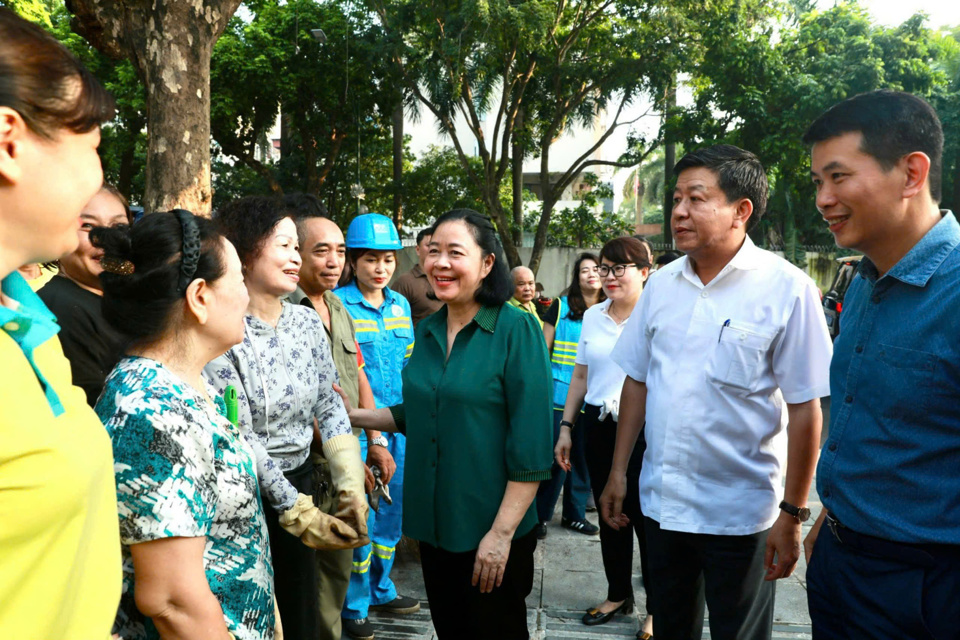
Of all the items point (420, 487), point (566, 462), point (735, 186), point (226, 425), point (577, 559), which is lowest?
point (577, 559)

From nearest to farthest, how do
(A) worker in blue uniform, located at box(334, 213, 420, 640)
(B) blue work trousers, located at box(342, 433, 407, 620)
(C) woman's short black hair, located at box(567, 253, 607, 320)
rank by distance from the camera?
(B) blue work trousers, located at box(342, 433, 407, 620)
(A) worker in blue uniform, located at box(334, 213, 420, 640)
(C) woman's short black hair, located at box(567, 253, 607, 320)

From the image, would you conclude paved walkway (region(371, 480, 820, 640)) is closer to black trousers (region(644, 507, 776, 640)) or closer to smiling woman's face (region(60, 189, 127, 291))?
black trousers (region(644, 507, 776, 640))

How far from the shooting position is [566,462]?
3.84m

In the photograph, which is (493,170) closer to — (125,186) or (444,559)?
(125,186)

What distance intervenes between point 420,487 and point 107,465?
1.49 meters

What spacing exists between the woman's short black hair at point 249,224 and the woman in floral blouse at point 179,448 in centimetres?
77

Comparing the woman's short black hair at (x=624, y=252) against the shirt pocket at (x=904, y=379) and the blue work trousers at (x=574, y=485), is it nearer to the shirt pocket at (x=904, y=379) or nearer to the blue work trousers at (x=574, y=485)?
the blue work trousers at (x=574, y=485)

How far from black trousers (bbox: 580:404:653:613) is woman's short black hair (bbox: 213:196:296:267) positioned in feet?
6.42

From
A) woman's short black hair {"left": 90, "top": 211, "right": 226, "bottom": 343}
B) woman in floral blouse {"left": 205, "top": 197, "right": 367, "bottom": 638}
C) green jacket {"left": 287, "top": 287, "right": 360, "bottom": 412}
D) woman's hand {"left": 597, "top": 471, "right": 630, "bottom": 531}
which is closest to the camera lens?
woman's short black hair {"left": 90, "top": 211, "right": 226, "bottom": 343}

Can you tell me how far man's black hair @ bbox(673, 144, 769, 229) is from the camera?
8.64 ft

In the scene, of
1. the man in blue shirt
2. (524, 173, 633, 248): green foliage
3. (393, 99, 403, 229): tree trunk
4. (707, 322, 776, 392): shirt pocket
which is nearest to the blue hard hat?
(707, 322, 776, 392): shirt pocket

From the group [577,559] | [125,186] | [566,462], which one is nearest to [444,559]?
[566,462]

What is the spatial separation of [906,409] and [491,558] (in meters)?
1.25

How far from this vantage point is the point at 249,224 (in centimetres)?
269
